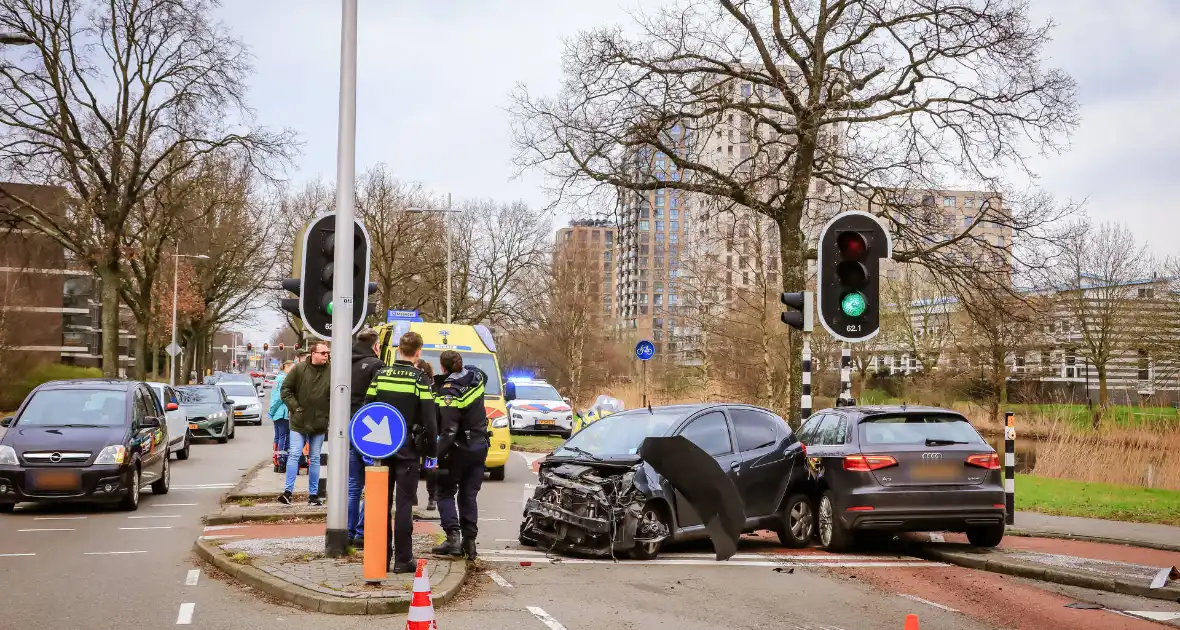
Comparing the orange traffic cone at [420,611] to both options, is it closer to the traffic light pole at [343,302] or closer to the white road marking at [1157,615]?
the traffic light pole at [343,302]

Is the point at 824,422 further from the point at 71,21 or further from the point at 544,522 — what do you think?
the point at 71,21

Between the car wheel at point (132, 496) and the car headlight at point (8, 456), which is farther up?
the car headlight at point (8, 456)

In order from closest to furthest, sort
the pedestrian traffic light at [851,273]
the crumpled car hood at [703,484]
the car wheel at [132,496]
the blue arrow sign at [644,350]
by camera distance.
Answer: the crumpled car hood at [703,484], the pedestrian traffic light at [851,273], the car wheel at [132,496], the blue arrow sign at [644,350]

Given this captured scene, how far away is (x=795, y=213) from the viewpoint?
73.2 ft

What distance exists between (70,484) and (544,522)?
259 inches

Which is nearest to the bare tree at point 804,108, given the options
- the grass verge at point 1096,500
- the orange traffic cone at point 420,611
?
the grass verge at point 1096,500

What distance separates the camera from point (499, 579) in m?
9.34

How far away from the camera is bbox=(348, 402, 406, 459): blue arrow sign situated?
341 inches

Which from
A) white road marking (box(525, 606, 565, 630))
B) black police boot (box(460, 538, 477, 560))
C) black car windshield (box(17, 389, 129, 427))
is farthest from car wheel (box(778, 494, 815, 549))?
black car windshield (box(17, 389, 129, 427))

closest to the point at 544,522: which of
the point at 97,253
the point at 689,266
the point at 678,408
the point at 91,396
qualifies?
the point at 678,408

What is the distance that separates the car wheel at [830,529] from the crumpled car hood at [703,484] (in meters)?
1.09

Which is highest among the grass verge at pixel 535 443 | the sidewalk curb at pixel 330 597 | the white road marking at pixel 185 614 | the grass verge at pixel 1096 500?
the sidewalk curb at pixel 330 597

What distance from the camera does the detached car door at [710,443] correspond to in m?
10.9

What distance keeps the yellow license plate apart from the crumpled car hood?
1809 millimetres
